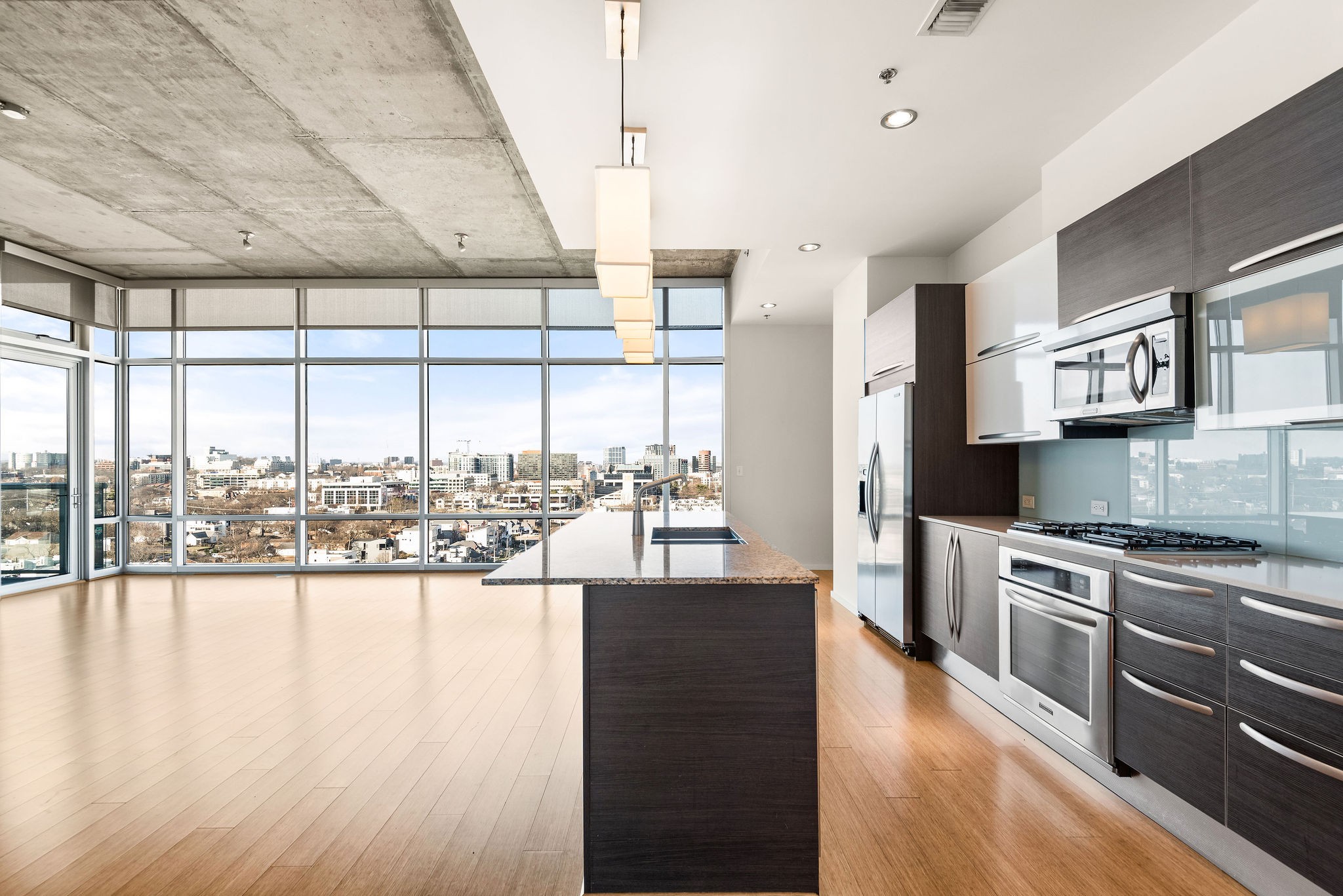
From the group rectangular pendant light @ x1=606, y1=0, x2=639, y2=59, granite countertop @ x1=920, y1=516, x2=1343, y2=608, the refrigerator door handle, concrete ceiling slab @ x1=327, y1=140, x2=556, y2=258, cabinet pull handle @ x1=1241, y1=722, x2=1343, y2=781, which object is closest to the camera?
cabinet pull handle @ x1=1241, y1=722, x2=1343, y2=781

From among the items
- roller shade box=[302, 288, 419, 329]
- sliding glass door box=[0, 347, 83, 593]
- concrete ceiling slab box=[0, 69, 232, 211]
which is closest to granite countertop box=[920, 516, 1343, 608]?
concrete ceiling slab box=[0, 69, 232, 211]

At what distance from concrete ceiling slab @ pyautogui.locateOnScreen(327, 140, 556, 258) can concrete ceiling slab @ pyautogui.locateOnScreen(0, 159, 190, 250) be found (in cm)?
225

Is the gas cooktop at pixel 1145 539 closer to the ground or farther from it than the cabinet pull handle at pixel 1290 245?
closer to the ground

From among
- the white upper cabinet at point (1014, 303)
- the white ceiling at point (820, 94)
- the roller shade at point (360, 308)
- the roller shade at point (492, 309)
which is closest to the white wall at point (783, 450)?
the roller shade at point (492, 309)

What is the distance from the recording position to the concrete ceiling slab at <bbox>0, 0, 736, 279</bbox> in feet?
9.82

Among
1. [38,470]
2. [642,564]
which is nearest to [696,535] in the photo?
[642,564]

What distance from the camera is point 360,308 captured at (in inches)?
276

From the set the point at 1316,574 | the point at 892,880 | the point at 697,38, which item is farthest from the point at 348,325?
the point at 1316,574

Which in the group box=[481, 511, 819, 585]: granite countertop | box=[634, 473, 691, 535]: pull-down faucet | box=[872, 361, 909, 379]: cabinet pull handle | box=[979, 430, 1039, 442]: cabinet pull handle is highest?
box=[872, 361, 909, 379]: cabinet pull handle

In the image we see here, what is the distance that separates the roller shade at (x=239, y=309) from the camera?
6.95 m

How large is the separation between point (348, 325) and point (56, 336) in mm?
2568

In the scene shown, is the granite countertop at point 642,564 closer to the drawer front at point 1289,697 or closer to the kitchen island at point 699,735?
the kitchen island at point 699,735

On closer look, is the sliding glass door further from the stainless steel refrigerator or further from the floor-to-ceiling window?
the stainless steel refrigerator

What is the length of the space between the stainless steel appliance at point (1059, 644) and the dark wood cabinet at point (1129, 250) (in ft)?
3.49
